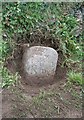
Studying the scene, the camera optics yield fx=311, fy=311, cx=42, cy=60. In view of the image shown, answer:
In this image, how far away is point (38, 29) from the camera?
4.52m

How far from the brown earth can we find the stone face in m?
0.14

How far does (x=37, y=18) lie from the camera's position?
4.57m

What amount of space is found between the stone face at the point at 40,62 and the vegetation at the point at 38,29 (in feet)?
0.81

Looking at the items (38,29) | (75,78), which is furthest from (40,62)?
(38,29)

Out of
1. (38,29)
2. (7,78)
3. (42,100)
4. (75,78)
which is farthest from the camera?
(38,29)

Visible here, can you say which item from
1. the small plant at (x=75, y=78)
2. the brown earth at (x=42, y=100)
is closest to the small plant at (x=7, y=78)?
the brown earth at (x=42, y=100)

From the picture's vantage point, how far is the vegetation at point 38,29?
173 inches

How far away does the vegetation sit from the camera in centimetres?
438

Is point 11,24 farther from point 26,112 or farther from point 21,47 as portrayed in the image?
point 26,112

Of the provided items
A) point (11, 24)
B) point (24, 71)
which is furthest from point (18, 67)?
point (11, 24)

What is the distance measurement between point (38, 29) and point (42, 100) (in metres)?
1.28

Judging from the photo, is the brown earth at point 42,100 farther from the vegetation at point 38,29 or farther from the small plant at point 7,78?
the vegetation at point 38,29

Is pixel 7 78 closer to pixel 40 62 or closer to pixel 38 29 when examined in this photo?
pixel 40 62

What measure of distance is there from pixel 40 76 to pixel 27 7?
110 cm
